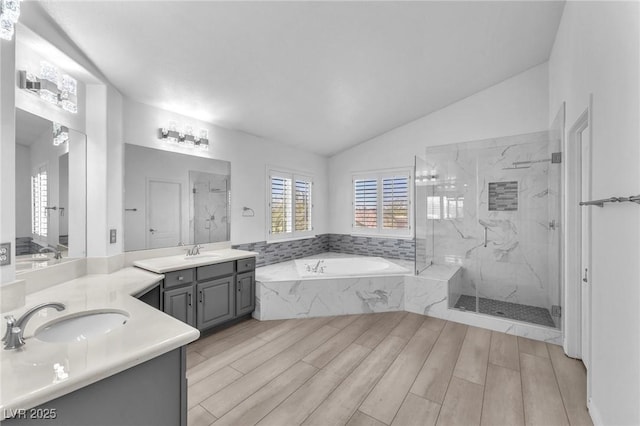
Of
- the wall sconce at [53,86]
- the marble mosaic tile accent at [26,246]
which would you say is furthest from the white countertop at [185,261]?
the wall sconce at [53,86]

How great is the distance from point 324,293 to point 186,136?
249cm

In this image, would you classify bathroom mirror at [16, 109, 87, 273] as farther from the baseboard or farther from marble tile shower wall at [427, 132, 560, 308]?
marble tile shower wall at [427, 132, 560, 308]

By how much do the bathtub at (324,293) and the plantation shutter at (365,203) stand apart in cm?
126

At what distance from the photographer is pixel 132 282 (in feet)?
7.00

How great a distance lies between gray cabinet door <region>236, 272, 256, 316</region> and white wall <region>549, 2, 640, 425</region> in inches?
116

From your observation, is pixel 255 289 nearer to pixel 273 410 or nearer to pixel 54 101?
pixel 273 410

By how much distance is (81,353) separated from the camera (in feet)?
3.36

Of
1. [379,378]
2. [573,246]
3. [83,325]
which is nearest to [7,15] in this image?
[83,325]

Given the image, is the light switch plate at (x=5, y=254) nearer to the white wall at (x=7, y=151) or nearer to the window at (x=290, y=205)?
the white wall at (x=7, y=151)

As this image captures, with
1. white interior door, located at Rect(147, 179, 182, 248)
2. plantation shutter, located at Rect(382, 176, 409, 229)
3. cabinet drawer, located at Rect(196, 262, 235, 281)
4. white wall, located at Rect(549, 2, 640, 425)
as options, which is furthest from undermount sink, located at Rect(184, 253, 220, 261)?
white wall, located at Rect(549, 2, 640, 425)

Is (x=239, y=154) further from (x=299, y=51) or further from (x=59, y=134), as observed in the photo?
(x=59, y=134)

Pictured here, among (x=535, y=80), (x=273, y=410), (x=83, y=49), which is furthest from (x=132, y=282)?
(x=535, y=80)

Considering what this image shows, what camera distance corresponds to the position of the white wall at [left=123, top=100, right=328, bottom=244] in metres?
2.88

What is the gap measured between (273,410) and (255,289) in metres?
1.62
